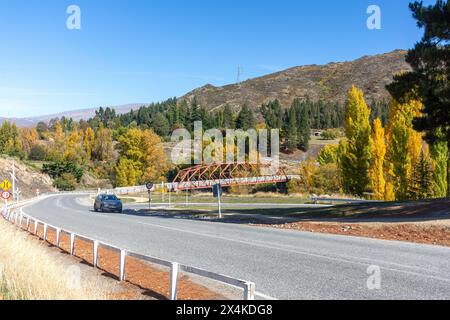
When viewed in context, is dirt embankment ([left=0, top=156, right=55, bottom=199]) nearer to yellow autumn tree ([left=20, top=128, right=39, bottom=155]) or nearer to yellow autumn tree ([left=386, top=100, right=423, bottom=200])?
yellow autumn tree ([left=20, top=128, right=39, bottom=155])

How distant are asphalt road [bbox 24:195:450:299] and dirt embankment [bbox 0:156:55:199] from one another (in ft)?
228

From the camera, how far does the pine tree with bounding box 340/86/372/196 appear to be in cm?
4366

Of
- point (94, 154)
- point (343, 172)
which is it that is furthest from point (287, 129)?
point (343, 172)

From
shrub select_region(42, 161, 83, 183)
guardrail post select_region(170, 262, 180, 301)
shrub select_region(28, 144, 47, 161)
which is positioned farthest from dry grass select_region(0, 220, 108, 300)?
shrub select_region(28, 144, 47, 161)

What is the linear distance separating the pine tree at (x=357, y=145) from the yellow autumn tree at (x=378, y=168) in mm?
613

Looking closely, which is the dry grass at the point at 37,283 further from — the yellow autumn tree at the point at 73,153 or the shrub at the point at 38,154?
the shrub at the point at 38,154

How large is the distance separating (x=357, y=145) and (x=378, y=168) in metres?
3.01

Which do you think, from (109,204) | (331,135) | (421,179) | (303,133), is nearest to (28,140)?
(303,133)

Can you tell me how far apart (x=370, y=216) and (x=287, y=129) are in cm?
11206

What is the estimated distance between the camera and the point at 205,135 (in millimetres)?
129125

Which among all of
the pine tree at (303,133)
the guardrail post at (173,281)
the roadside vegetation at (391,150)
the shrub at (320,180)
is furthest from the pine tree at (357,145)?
the pine tree at (303,133)

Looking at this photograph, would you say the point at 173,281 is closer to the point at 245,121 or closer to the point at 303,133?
the point at 303,133

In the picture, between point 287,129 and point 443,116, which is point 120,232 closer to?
point 443,116

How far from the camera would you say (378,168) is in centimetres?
4284
